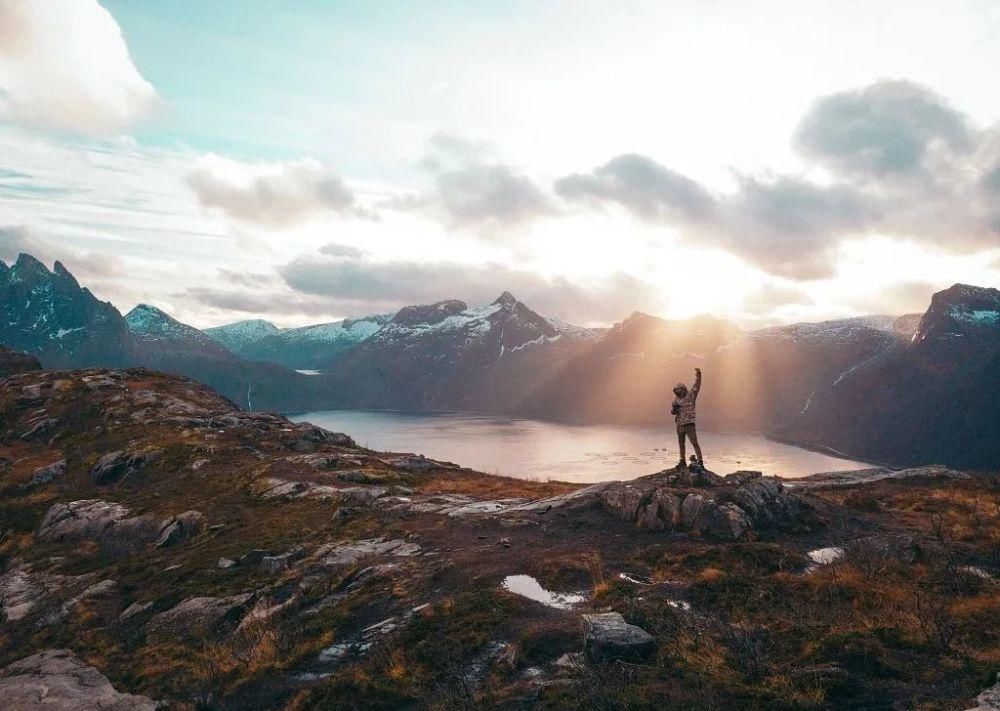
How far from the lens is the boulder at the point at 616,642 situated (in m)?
12.9

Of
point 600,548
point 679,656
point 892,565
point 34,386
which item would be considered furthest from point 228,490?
point 34,386

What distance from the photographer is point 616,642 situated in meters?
13.1

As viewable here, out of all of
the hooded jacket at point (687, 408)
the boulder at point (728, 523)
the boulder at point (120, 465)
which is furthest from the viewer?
the boulder at point (120, 465)

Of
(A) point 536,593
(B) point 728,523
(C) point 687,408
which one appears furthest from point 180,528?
(B) point 728,523

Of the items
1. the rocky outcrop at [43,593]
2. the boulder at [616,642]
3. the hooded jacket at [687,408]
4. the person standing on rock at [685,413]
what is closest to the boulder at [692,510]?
the person standing on rock at [685,413]

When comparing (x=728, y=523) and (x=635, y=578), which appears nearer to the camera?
(x=635, y=578)

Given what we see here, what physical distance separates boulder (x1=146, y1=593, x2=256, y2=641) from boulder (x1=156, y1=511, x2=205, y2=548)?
34.6 feet

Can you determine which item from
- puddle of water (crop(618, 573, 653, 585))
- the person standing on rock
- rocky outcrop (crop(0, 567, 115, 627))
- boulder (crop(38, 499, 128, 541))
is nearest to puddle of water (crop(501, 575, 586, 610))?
puddle of water (crop(618, 573, 653, 585))

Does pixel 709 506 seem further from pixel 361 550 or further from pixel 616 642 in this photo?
pixel 361 550

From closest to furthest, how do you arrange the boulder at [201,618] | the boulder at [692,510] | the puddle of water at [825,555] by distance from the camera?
the puddle of water at [825,555], the boulder at [201,618], the boulder at [692,510]

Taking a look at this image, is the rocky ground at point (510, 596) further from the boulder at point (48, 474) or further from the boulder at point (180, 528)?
the boulder at point (48, 474)

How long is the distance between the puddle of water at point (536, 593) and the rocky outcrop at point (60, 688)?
11045 mm

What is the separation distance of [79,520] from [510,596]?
36527 mm

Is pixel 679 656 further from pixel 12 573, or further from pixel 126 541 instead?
pixel 12 573
